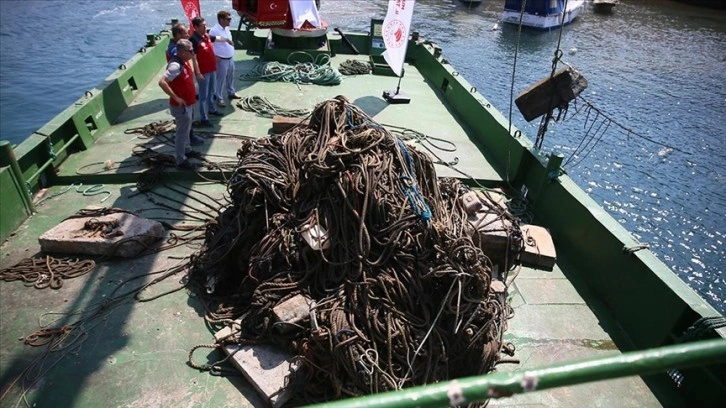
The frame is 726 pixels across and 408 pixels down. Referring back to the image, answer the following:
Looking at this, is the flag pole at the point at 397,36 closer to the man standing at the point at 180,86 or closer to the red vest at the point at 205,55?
the red vest at the point at 205,55

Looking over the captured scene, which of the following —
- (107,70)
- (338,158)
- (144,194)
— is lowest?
(107,70)

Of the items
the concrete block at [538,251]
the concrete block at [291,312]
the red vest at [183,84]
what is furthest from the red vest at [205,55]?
the concrete block at [538,251]

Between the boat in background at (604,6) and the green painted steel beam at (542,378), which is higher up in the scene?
the green painted steel beam at (542,378)

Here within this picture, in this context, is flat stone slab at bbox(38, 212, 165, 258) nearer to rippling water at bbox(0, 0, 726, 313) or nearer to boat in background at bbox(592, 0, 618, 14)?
rippling water at bbox(0, 0, 726, 313)

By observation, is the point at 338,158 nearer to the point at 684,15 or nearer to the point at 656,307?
the point at 656,307

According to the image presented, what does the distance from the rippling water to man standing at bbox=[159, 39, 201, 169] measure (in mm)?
8252

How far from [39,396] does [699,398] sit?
472 cm

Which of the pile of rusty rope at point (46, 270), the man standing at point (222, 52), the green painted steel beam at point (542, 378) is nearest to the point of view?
the green painted steel beam at point (542, 378)

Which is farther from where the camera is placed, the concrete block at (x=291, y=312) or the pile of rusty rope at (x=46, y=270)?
the pile of rusty rope at (x=46, y=270)

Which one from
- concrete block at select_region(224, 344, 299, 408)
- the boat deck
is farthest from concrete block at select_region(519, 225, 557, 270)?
concrete block at select_region(224, 344, 299, 408)

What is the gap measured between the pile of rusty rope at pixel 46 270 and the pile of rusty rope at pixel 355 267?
108 cm

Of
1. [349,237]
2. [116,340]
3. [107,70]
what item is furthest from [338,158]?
[107,70]

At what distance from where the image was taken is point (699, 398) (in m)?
3.29

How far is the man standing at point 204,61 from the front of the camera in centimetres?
656
